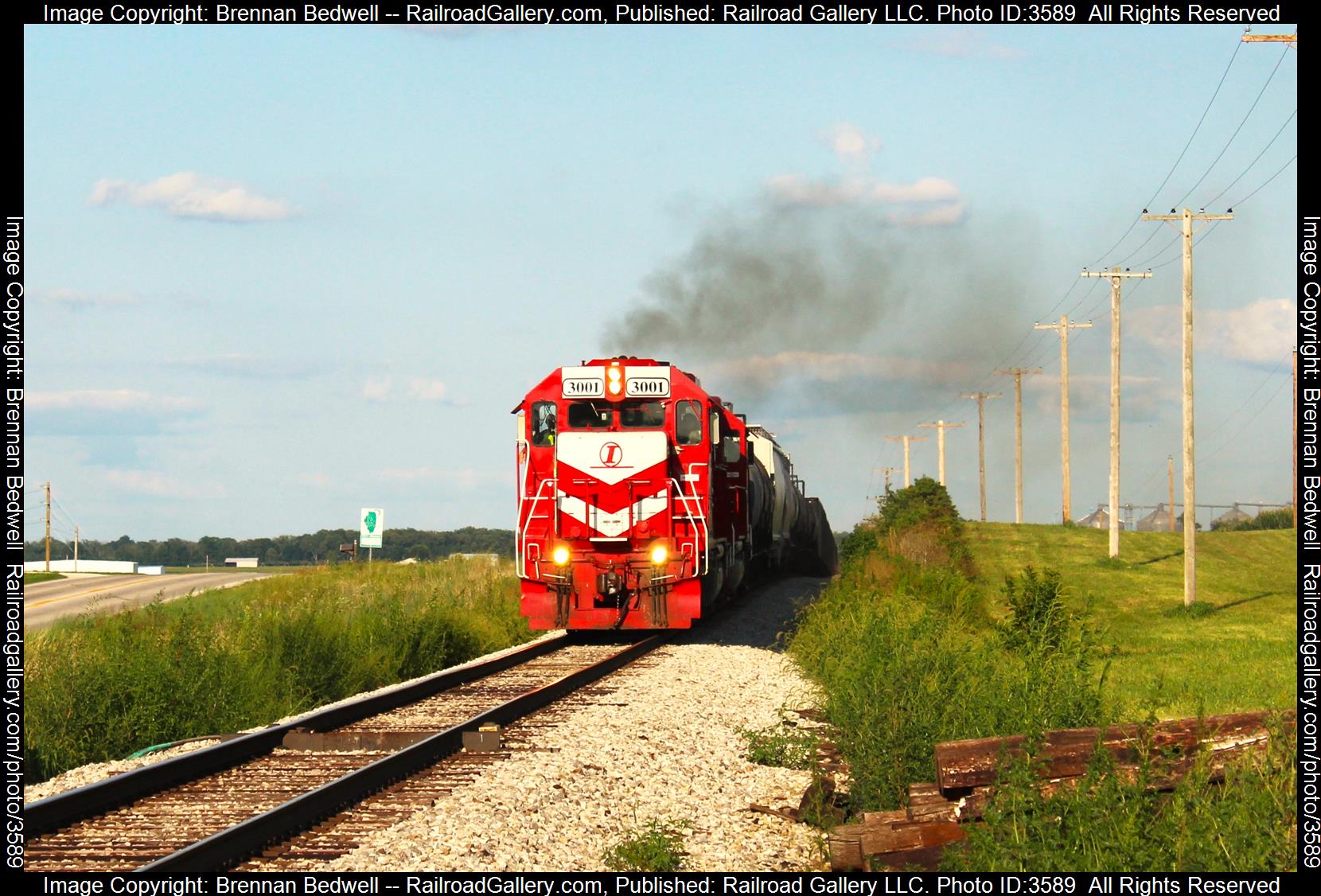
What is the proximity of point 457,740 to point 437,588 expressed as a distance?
16411 mm

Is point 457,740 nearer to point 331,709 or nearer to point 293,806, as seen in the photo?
point 331,709

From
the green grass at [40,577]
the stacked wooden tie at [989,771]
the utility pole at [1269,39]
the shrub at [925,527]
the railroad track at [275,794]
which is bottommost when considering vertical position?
the green grass at [40,577]

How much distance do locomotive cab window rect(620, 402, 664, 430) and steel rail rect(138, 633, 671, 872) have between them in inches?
269

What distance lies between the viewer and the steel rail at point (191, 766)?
8.08 m

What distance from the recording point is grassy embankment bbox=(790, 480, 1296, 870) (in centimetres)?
642

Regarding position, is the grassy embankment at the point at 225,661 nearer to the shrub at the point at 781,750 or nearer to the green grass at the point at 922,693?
the shrub at the point at 781,750

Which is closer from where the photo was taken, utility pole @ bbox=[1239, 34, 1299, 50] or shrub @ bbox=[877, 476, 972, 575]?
utility pole @ bbox=[1239, 34, 1299, 50]

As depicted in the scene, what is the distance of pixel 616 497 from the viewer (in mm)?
19234

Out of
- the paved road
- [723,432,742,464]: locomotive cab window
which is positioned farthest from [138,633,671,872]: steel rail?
the paved road

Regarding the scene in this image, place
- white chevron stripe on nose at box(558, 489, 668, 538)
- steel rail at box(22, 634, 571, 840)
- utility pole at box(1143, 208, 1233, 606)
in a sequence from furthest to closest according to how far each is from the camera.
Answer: utility pole at box(1143, 208, 1233, 606), white chevron stripe on nose at box(558, 489, 668, 538), steel rail at box(22, 634, 571, 840)

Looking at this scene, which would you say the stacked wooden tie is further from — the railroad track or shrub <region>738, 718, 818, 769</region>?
the railroad track

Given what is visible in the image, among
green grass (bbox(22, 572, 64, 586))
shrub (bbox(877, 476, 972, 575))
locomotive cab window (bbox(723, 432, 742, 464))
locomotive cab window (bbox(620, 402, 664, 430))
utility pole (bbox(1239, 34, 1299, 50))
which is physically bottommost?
green grass (bbox(22, 572, 64, 586))

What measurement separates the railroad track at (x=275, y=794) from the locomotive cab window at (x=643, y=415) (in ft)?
20.7

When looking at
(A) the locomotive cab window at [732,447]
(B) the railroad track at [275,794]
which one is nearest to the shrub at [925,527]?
(A) the locomotive cab window at [732,447]
